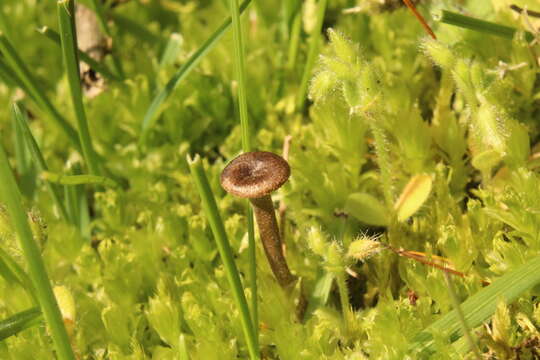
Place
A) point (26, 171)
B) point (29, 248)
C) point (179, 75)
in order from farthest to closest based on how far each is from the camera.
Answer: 1. point (26, 171)
2. point (179, 75)
3. point (29, 248)

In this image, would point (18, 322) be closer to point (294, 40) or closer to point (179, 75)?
point (179, 75)

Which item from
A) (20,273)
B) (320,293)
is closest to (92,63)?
(20,273)

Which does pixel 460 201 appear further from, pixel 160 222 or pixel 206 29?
pixel 206 29

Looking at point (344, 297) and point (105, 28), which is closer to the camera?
point (344, 297)

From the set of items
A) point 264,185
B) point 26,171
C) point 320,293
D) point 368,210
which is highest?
point 264,185

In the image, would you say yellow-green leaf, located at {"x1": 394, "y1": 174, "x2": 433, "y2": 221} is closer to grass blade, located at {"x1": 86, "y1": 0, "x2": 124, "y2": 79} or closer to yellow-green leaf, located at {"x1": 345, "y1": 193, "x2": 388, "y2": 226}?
yellow-green leaf, located at {"x1": 345, "y1": 193, "x2": 388, "y2": 226}

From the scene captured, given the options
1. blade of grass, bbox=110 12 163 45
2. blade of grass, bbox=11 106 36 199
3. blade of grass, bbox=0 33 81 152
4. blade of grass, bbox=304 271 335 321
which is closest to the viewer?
blade of grass, bbox=304 271 335 321

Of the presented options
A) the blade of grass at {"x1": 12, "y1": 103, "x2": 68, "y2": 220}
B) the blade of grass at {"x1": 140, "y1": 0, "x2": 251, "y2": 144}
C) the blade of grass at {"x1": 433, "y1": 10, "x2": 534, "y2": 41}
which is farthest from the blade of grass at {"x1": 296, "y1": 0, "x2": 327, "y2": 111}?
the blade of grass at {"x1": 12, "y1": 103, "x2": 68, "y2": 220}
